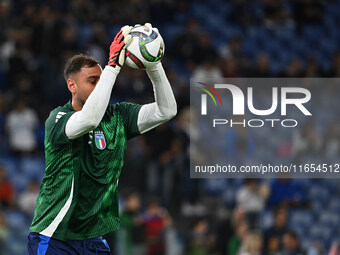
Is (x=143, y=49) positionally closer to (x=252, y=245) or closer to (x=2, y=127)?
(x=252, y=245)

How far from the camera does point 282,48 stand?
1675cm

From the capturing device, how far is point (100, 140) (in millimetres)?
4621

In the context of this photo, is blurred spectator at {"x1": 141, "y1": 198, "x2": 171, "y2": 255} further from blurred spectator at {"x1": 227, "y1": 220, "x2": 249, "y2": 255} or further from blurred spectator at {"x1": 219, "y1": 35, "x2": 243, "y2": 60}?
blurred spectator at {"x1": 219, "y1": 35, "x2": 243, "y2": 60}

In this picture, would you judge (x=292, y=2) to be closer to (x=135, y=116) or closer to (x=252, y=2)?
(x=252, y=2)

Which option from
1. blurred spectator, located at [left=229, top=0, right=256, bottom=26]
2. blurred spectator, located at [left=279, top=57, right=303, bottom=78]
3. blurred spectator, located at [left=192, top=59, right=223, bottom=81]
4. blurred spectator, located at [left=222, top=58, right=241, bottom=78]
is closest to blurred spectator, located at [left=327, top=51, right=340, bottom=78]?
blurred spectator, located at [left=279, top=57, right=303, bottom=78]

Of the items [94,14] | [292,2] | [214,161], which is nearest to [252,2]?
[292,2]

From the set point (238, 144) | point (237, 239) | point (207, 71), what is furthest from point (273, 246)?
point (207, 71)

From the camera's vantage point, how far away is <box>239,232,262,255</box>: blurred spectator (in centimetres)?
1062

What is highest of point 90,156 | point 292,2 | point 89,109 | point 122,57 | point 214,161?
point 292,2

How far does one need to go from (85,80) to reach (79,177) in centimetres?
66

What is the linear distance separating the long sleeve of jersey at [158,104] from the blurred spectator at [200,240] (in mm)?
6549

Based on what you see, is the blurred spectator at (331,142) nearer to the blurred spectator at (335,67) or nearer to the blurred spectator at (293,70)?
the blurred spectator at (293,70)

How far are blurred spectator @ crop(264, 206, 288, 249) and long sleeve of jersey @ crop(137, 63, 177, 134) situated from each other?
20.9 ft

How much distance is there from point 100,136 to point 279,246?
6.72 m
